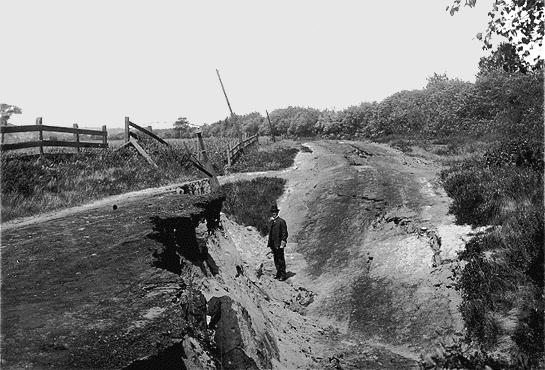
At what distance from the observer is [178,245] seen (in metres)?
6.71

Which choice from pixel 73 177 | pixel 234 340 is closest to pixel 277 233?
pixel 234 340

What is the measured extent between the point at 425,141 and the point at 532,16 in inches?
1300

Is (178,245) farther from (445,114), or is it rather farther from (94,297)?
(445,114)

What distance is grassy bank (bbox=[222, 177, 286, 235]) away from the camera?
1716cm

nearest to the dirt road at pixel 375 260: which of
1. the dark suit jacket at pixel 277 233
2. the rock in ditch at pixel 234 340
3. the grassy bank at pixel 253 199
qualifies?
the grassy bank at pixel 253 199

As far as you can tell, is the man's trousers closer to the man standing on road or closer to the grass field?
the man standing on road

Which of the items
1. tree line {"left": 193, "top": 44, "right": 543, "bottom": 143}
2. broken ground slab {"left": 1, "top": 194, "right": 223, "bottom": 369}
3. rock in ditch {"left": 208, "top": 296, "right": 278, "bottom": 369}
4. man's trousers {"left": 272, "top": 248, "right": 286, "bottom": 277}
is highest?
tree line {"left": 193, "top": 44, "right": 543, "bottom": 143}

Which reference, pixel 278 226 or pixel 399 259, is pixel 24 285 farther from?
pixel 399 259

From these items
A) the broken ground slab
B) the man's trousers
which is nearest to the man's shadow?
the broken ground slab

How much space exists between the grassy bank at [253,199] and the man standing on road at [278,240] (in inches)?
147

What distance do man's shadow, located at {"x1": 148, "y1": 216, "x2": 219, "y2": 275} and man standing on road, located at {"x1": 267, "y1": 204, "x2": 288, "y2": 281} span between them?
15.1 feet

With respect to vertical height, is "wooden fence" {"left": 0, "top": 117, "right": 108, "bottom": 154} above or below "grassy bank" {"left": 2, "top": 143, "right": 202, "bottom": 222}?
above

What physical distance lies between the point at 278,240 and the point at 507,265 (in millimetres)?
5947

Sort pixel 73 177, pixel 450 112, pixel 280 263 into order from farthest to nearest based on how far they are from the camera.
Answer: pixel 450 112 < pixel 73 177 < pixel 280 263
